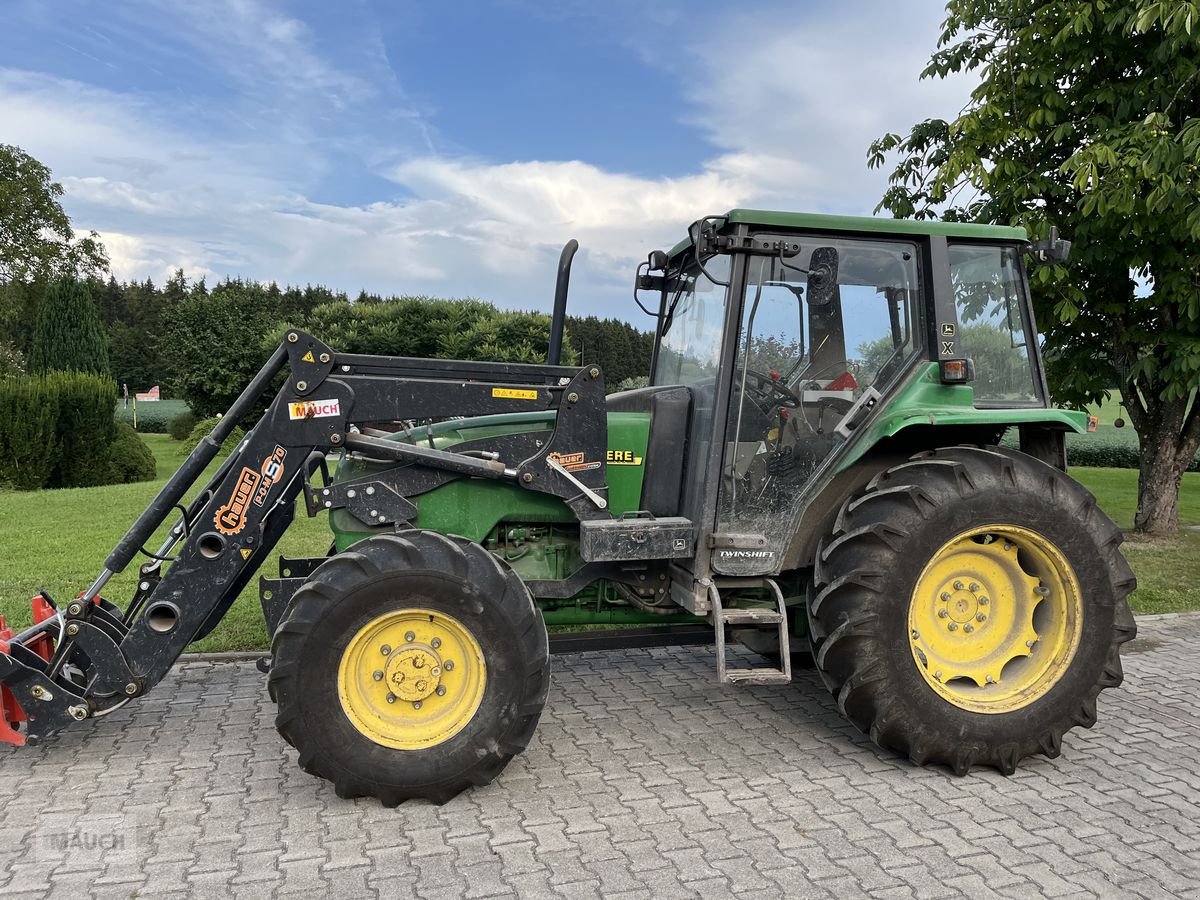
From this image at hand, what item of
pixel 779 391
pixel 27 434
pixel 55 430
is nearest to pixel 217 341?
pixel 55 430

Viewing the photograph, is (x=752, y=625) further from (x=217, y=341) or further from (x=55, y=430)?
(x=217, y=341)

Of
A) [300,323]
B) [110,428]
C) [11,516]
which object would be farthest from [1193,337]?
[110,428]

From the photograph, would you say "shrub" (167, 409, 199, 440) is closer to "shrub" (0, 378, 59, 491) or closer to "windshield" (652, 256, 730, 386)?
"shrub" (0, 378, 59, 491)

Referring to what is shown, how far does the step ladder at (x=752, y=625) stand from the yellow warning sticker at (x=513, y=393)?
48.6 inches

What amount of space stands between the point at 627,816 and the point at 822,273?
2.57 meters

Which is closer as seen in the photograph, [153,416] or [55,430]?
[55,430]

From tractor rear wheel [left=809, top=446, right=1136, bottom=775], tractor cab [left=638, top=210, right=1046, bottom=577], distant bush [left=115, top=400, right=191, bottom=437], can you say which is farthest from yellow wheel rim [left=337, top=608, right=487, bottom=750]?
distant bush [left=115, top=400, right=191, bottom=437]

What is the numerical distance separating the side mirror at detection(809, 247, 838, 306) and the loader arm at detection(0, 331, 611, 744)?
1111mm

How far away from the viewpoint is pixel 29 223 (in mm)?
30188

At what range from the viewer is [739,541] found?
4219 mm

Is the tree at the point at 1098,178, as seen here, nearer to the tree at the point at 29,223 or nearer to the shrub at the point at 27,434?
the shrub at the point at 27,434

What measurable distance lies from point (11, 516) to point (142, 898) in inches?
413

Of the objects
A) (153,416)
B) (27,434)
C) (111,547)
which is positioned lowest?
(153,416)

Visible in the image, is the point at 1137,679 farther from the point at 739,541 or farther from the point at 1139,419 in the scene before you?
the point at 1139,419
